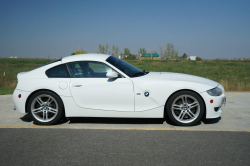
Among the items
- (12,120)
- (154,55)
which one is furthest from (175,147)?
(154,55)

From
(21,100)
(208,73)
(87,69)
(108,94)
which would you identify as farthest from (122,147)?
(208,73)

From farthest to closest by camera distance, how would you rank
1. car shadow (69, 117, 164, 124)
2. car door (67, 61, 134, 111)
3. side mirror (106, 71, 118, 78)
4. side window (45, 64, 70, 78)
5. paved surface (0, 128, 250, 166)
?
1. car shadow (69, 117, 164, 124)
2. side window (45, 64, 70, 78)
3. car door (67, 61, 134, 111)
4. side mirror (106, 71, 118, 78)
5. paved surface (0, 128, 250, 166)

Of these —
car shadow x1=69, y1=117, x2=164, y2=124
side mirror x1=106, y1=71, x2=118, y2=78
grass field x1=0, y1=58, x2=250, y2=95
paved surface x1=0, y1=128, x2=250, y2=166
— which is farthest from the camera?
grass field x1=0, y1=58, x2=250, y2=95

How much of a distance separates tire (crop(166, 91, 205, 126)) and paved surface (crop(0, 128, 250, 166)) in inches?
15.4

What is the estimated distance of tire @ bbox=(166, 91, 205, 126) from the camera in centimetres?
496

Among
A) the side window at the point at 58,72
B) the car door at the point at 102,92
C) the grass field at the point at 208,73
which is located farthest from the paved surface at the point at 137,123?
the grass field at the point at 208,73

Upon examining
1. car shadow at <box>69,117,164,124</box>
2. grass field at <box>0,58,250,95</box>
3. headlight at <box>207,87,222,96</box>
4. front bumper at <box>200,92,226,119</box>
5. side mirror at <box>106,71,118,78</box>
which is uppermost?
side mirror at <box>106,71,118,78</box>

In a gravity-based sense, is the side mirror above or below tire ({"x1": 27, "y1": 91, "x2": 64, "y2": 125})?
above

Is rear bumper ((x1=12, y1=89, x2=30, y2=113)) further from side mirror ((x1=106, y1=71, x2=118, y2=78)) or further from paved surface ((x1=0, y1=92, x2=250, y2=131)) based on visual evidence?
side mirror ((x1=106, y1=71, x2=118, y2=78))

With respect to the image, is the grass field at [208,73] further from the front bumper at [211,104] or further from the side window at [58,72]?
the front bumper at [211,104]

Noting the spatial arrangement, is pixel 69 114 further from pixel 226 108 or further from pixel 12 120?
pixel 226 108

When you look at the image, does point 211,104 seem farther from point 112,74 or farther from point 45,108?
point 45,108

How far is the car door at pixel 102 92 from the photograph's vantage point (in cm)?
502

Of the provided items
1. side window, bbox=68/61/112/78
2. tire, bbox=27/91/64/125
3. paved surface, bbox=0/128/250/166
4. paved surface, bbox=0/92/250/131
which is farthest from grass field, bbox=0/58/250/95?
paved surface, bbox=0/128/250/166
